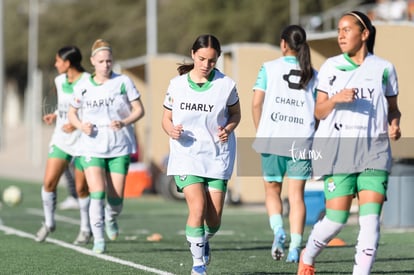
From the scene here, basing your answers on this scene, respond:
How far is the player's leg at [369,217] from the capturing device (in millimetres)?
8234

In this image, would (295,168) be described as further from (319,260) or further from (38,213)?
(38,213)

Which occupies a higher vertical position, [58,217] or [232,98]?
[232,98]

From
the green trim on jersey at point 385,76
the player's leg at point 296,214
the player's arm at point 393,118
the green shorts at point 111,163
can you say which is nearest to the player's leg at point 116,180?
the green shorts at point 111,163

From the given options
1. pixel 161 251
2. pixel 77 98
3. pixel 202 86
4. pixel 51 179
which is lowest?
pixel 161 251

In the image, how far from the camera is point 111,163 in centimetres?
1245

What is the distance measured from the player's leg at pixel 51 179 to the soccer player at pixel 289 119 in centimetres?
300

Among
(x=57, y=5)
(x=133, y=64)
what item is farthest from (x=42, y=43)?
(x=133, y=64)

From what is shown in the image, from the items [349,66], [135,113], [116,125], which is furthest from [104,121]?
[349,66]

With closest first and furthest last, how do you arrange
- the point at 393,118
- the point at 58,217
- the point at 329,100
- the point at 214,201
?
the point at 329,100 < the point at 393,118 < the point at 214,201 < the point at 58,217

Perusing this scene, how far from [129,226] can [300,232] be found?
614cm

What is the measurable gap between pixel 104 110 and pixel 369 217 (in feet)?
15.8

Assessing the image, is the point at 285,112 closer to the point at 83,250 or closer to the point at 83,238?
the point at 83,250

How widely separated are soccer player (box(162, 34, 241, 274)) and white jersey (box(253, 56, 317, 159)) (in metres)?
1.54

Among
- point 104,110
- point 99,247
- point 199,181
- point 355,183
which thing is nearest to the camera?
point 355,183
